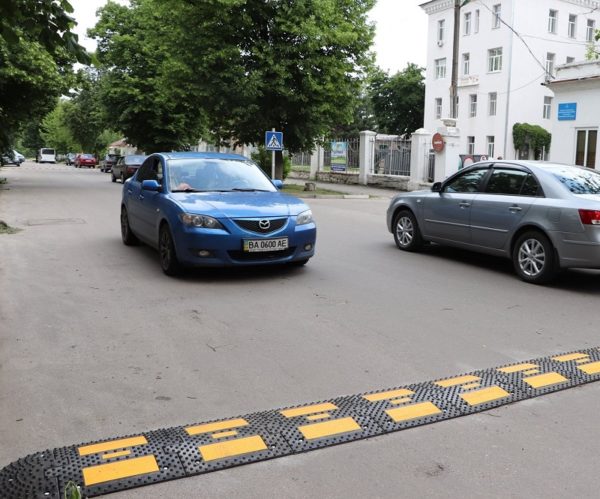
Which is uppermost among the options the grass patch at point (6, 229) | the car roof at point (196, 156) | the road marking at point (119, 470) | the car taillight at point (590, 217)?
the car roof at point (196, 156)

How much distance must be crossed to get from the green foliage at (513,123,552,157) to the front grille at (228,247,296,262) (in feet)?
134

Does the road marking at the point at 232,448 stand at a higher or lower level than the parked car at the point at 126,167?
lower

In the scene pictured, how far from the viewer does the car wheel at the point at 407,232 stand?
1038cm

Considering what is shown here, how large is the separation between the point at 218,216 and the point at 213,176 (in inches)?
58.0

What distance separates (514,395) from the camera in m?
4.36

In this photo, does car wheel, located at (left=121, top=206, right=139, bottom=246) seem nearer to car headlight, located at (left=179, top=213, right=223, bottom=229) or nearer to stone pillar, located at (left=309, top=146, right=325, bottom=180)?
car headlight, located at (left=179, top=213, right=223, bottom=229)

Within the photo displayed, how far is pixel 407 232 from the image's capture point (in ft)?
34.8

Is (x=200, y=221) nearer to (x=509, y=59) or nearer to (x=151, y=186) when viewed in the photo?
(x=151, y=186)

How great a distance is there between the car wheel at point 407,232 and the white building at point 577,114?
56.5 ft

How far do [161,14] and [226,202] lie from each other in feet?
70.2

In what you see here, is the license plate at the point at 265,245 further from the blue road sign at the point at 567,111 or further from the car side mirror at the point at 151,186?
the blue road sign at the point at 567,111

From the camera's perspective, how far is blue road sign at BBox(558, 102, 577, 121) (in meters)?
26.0

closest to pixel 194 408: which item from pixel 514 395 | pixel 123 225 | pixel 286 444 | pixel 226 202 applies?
pixel 286 444

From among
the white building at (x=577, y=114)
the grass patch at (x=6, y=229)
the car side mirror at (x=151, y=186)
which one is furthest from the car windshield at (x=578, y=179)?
the white building at (x=577, y=114)
